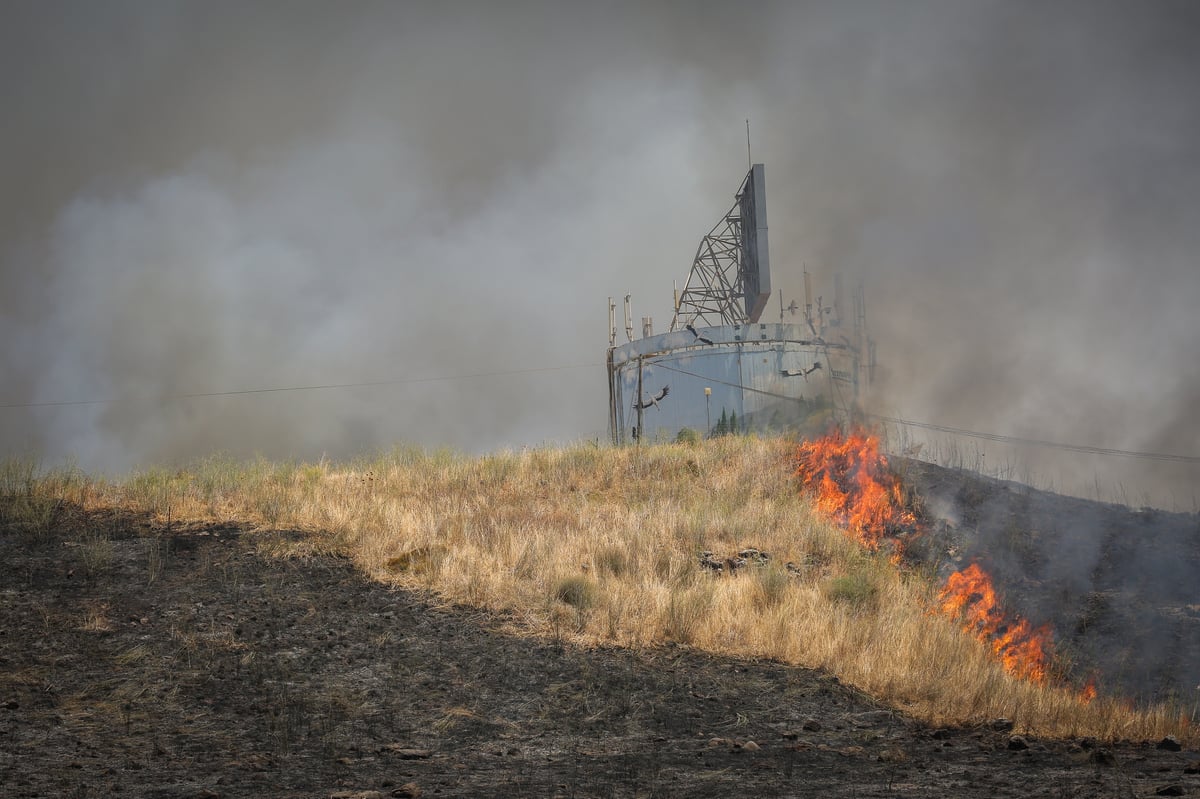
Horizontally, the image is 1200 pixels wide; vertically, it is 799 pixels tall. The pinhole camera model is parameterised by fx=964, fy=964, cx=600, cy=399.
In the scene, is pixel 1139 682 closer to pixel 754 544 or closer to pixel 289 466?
pixel 754 544

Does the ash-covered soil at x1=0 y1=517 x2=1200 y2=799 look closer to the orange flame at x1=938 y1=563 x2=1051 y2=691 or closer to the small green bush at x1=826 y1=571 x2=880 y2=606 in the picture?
the small green bush at x1=826 y1=571 x2=880 y2=606

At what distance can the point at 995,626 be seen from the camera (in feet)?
37.5

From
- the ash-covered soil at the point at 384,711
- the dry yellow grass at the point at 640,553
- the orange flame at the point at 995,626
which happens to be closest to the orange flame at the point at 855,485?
the dry yellow grass at the point at 640,553

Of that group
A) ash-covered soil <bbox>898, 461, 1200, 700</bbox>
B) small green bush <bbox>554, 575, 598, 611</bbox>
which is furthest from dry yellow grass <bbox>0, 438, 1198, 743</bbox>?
ash-covered soil <bbox>898, 461, 1200, 700</bbox>

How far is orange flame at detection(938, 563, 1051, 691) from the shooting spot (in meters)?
10.4

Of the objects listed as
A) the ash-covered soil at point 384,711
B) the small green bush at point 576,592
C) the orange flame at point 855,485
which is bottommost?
the ash-covered soil at point 384,711

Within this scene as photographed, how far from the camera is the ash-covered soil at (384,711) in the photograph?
5598mm

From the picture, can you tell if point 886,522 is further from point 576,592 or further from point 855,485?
point 576,592

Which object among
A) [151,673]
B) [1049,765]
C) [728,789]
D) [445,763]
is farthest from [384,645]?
[1049,765]

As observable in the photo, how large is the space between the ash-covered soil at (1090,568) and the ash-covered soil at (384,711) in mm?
3957

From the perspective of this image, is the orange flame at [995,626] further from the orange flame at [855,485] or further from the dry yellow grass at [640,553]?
the orange flame at [855,485]

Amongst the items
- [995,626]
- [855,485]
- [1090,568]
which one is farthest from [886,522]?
[995,626]

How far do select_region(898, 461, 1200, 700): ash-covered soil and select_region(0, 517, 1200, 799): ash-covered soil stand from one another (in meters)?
3.96

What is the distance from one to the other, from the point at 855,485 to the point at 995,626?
4.16m
